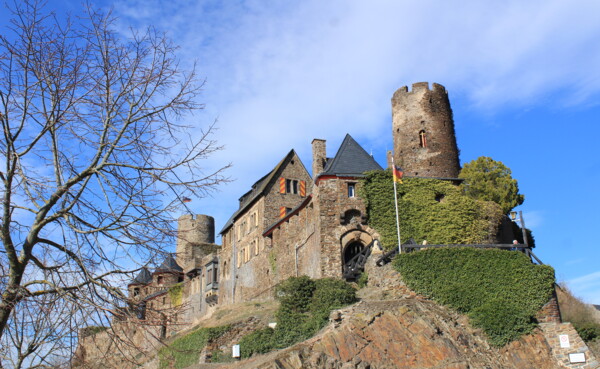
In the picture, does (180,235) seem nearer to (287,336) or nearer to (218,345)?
(287,336)

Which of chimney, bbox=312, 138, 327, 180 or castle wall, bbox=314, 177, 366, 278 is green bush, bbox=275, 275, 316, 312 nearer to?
castle wall, bbox=314, 177, 366, 278

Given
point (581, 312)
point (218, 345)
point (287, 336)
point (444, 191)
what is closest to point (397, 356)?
point (287, 336)

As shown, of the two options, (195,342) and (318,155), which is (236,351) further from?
(318,155)

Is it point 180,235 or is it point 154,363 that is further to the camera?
point 154,363

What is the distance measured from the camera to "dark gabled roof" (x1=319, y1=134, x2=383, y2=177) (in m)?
31.6

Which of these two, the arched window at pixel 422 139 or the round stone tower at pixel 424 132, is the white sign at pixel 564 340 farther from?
the arched window at pixel 422 139

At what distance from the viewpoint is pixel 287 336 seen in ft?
77.7

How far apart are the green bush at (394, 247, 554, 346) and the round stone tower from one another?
12.5 meters

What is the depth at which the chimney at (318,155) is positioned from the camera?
35.4m

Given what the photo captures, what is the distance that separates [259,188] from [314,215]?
13.2 meters

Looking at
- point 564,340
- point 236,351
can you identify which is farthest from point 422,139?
point 236,351

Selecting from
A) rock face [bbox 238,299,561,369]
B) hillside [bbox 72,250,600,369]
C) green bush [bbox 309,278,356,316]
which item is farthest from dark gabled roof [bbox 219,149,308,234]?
rock face [bbox 238,299,561,369]

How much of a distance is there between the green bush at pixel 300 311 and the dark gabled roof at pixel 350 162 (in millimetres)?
7271

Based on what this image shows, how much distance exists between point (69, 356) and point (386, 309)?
15.9m
